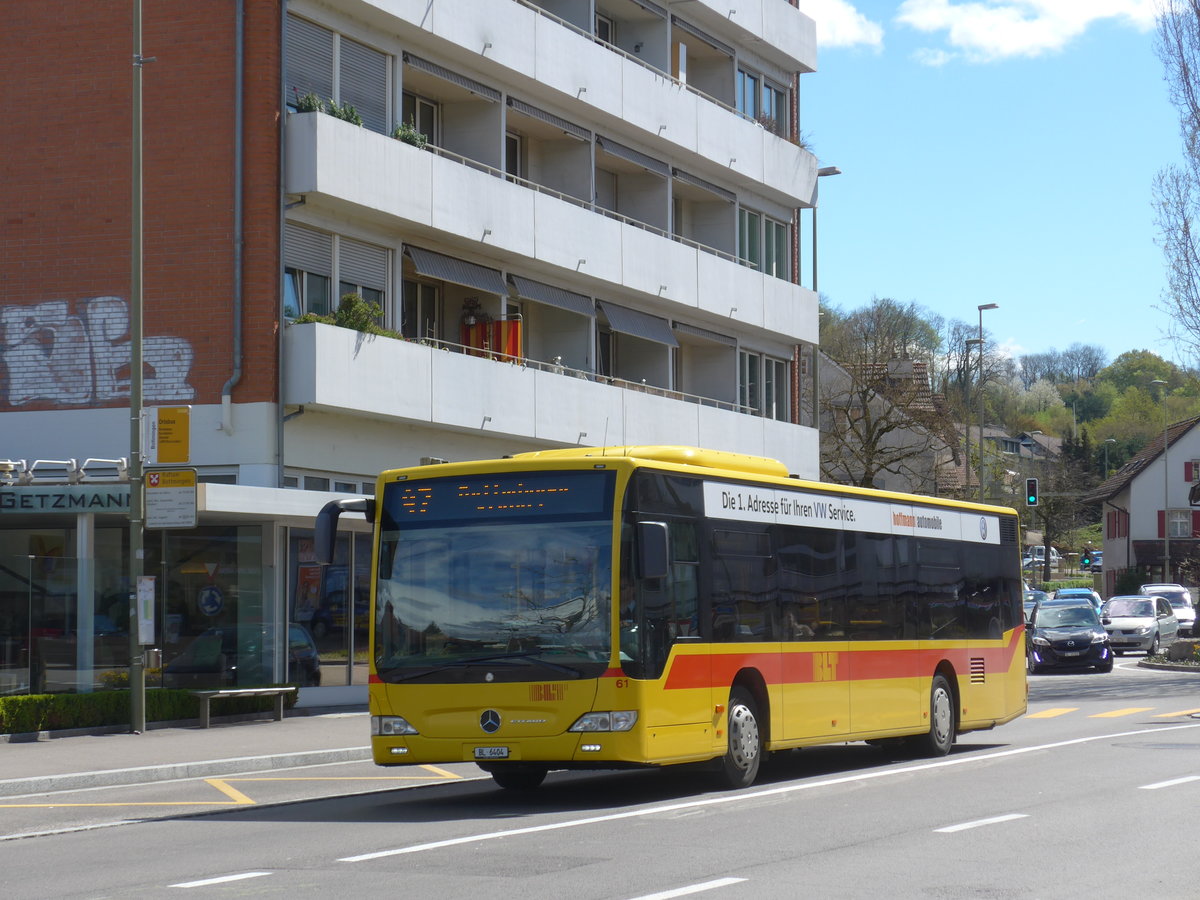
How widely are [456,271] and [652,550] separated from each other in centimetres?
1771

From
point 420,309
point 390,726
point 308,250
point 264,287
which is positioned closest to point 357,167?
point 308,250

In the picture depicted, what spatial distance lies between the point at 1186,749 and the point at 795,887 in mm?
11056

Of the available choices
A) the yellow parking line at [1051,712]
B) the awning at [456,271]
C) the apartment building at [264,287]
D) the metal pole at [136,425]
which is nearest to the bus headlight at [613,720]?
the metal pole at [136,425]

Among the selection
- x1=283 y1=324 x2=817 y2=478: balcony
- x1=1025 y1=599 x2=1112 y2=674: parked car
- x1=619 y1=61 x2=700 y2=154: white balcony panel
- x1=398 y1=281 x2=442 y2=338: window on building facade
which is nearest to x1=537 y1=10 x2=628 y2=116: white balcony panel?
x1=619 y1=61 x2=700 y2=154: white balcony panel

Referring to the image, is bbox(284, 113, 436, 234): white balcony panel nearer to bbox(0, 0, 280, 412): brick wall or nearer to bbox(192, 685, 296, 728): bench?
bbox(0, 0, 280, 412): brick wall

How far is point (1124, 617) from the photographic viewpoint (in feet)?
165

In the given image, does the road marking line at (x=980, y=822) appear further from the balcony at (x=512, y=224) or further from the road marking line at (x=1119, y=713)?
the balcony at (x=512, y=224)

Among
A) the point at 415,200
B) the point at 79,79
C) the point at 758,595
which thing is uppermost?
the point at 79,79

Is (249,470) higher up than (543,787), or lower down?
higher up

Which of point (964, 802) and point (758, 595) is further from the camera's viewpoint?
point (758, 595)

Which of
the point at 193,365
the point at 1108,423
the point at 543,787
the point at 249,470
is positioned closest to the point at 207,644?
the point at 249,470

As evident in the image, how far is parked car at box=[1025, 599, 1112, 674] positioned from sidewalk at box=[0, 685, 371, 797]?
67.9 ft

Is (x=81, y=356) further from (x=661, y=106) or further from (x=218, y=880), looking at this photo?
(x=218, y=880)

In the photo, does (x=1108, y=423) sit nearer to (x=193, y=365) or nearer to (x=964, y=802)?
(x=193, y=365)
